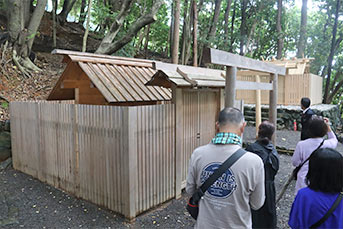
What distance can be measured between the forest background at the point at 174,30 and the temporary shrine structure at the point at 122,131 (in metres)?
4.34

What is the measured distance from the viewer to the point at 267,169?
3.17 m

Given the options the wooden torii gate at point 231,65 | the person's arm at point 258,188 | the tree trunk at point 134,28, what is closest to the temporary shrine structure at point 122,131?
the wooden torii gate at point 231,65

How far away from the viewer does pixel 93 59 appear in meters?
5.23

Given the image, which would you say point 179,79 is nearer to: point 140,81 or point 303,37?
point 140,81

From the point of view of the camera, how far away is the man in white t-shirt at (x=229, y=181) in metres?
1.96

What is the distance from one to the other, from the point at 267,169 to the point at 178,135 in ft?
7.42

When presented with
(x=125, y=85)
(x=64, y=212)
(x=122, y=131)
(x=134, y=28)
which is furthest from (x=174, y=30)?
(x=64, y=212)

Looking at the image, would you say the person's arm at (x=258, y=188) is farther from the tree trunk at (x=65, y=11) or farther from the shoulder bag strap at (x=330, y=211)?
the tree trunk at (x=65, y=11)

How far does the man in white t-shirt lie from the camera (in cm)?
196

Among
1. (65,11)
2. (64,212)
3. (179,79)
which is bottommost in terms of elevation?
(64,212)

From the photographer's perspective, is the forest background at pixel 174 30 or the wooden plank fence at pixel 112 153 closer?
the wooden plank fence at pixel 112 153

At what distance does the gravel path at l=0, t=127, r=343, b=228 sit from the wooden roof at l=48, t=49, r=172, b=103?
2.13m

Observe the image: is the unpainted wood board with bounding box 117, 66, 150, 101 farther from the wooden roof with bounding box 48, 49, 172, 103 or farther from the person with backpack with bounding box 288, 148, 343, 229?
the person with backpack with bounding box 288, 148, 343, 229

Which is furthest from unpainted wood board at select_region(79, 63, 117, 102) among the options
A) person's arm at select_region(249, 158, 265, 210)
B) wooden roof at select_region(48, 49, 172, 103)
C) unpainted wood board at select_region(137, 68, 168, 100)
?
person's arm at select_region(249, 158, 265, 210)
